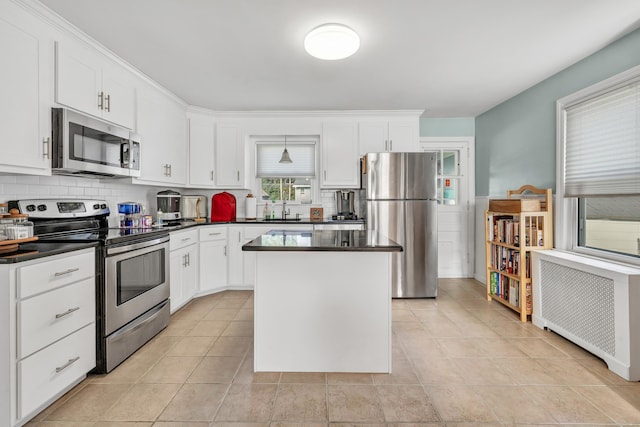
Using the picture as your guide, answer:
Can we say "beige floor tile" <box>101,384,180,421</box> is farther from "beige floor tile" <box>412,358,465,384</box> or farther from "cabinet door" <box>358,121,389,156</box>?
"cabinet door" <box>358,121,389,156</box>

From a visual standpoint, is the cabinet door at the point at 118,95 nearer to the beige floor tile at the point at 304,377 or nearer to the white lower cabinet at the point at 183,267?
the white lower cabinet at the point at 183,267

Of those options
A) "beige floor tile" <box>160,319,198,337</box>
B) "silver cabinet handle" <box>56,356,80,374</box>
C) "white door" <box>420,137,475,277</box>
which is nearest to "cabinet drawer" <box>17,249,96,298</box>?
"silver cabinet handle" <box>56,356,80,374</box>

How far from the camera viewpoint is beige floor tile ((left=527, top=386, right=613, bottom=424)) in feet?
5.57

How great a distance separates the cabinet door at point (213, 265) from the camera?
3877mm

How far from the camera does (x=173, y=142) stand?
3.77 metres

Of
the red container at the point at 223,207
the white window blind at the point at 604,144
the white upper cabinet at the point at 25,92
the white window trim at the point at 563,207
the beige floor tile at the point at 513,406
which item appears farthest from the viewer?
the red container at the point at 223,207

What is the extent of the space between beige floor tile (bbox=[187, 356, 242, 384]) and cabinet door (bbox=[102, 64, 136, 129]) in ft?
7.01

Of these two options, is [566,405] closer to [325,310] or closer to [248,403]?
[325,310]

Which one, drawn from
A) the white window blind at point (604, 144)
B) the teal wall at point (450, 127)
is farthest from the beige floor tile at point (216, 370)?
the teal wall at point (450, 127)

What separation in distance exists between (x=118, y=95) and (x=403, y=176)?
301 centimetres

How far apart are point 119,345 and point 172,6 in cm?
231

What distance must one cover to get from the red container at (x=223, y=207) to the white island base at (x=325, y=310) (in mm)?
2349

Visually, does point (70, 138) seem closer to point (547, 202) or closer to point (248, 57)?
point (248, 57)

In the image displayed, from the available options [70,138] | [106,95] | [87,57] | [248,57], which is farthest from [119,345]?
[248,57]
